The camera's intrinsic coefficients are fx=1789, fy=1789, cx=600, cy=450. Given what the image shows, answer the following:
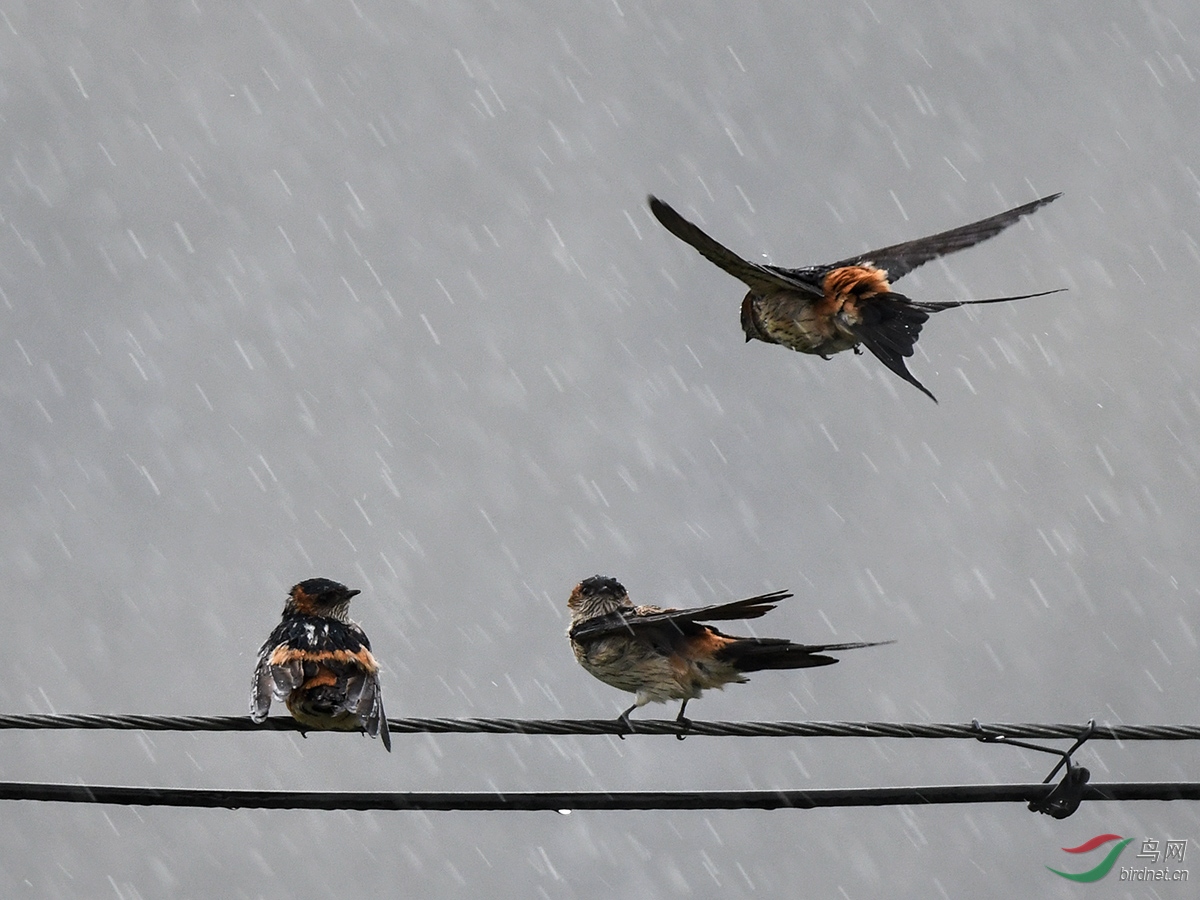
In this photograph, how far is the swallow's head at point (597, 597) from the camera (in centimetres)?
1070

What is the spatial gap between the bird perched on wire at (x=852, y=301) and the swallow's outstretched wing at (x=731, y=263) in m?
0.01

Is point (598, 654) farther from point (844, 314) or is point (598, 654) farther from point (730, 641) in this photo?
point (844, 314)

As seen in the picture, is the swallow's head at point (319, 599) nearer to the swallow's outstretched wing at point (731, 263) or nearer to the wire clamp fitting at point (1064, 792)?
the swallow's outstretched wing at point (731, 263)

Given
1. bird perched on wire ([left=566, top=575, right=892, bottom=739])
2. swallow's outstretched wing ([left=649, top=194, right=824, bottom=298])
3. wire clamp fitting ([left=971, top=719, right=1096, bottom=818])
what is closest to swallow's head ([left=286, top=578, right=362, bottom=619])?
bird perched on wire ([left=566, top=575, right=892, bottom=739])

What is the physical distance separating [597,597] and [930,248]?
3.36m

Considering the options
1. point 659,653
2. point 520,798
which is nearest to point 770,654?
point 659,653

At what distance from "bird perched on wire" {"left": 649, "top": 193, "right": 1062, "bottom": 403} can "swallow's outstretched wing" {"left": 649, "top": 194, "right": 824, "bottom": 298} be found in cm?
1

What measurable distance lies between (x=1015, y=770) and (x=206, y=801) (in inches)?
1238

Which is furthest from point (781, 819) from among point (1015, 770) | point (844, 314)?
point (844, 314)

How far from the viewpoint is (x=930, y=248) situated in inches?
470

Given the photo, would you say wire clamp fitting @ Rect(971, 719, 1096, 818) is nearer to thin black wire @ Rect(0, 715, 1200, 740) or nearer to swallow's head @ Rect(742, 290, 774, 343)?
thin black wire @ Rect(0, 715, 1200, 740)

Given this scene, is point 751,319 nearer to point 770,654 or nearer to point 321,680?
point 770,654

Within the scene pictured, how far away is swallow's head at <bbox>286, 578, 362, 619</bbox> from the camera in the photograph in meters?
10.1

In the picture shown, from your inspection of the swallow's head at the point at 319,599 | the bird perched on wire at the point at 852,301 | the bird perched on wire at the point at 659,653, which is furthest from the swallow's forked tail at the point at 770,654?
the swallow's head at the point at 319,599
